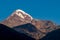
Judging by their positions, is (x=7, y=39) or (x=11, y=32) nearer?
(x=7, y=39)

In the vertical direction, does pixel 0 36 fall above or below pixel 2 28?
below

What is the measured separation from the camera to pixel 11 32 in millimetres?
134250

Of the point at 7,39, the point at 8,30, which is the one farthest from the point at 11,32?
the point at 7,39

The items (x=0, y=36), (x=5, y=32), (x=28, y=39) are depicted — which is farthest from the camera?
(x=28, y=39)

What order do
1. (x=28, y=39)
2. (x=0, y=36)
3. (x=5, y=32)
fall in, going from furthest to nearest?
(x=28, y=39) → (x=5, y=32) → (x=0, y=36)

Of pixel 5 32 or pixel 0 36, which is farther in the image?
pixel 5 32

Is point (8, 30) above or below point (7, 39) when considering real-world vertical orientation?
above

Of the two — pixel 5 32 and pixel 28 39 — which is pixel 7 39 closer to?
pixel 5 32

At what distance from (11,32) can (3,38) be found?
13760 mm

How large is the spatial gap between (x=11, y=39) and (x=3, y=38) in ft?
18.3

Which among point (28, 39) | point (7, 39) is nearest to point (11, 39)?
point (7, 39)

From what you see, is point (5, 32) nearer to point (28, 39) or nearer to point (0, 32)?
point (0, 32)

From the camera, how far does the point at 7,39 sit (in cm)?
12369

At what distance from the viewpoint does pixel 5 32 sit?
127750 millimetres
